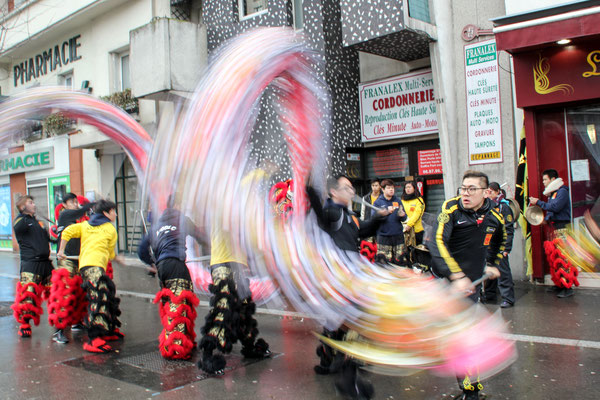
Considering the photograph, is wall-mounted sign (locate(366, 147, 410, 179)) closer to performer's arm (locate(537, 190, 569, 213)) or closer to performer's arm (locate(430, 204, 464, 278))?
performer's arm (locate(537, 190, 569, 213))

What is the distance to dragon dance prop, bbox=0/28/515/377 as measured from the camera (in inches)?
152

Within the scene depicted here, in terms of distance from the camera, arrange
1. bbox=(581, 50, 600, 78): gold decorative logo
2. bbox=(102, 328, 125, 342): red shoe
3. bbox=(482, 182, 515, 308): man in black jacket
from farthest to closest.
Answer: bbox=(581, 50, 600, 78): gold decorative logo < bbox=(482, 182, 515, 308): man in black jacket < bbox=(102, 328, 125, 342): red shoe

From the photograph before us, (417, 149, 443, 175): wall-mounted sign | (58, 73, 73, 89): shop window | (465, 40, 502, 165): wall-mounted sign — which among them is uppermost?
(58, 73, 73, 89): shop window

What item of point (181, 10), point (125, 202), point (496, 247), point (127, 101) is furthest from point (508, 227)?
point (125, 202)

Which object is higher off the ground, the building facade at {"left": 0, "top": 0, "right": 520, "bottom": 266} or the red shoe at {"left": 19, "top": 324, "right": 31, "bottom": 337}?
the building facade at {"left": 0, "top": 0, "right": 520, "bottom": 266}

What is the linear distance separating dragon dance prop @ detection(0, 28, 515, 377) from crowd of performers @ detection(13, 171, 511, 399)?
0.21m

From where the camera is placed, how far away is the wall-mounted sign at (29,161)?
1934 centimetres

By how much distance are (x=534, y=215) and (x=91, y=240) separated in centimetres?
672

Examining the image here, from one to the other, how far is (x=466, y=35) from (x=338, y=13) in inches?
133

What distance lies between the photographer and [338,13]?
40.8ft

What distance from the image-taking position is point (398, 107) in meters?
11.9

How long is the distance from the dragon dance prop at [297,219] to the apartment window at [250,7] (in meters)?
9.27

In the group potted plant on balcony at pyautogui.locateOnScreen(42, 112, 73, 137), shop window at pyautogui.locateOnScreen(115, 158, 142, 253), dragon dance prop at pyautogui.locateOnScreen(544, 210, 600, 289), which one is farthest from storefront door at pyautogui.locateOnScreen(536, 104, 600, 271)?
potted plant on balcony at pyautogui.locateOnScreen(42, 112, 73, 137)

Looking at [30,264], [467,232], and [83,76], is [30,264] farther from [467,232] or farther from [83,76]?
[83,76]
